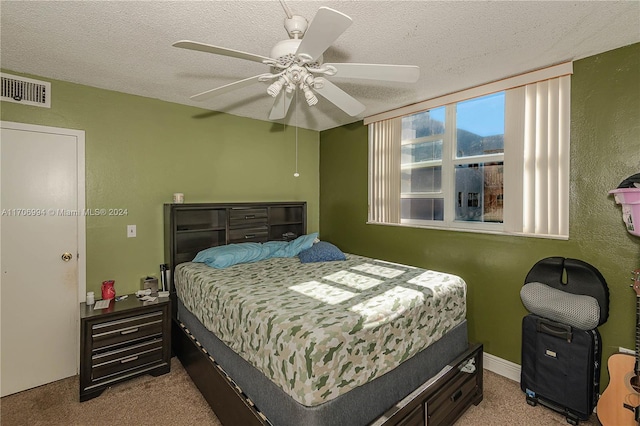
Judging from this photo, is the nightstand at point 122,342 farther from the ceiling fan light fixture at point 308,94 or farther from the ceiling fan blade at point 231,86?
the ceiling fan light fixture at point 308,94

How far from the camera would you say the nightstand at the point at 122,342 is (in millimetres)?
2303

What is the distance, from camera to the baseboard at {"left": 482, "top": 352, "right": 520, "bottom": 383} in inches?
101

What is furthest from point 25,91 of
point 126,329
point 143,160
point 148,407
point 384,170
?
point 384,170

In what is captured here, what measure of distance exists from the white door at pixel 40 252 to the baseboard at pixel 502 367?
3.76 m

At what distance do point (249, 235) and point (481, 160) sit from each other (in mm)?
2638

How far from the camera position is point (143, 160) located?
120 inches

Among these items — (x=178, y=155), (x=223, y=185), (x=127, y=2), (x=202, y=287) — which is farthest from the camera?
(x=223, y=185)

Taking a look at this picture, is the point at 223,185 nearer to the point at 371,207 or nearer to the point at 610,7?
the point at 371,207

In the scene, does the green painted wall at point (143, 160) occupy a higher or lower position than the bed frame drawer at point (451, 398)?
higher

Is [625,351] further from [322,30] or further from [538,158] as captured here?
[322,30]

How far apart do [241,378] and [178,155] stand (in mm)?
2412

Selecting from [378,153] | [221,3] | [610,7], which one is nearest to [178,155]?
[221,3]

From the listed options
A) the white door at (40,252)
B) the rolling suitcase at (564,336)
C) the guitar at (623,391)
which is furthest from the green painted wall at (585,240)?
the white door at (40,252)

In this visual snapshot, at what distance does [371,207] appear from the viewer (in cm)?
384
